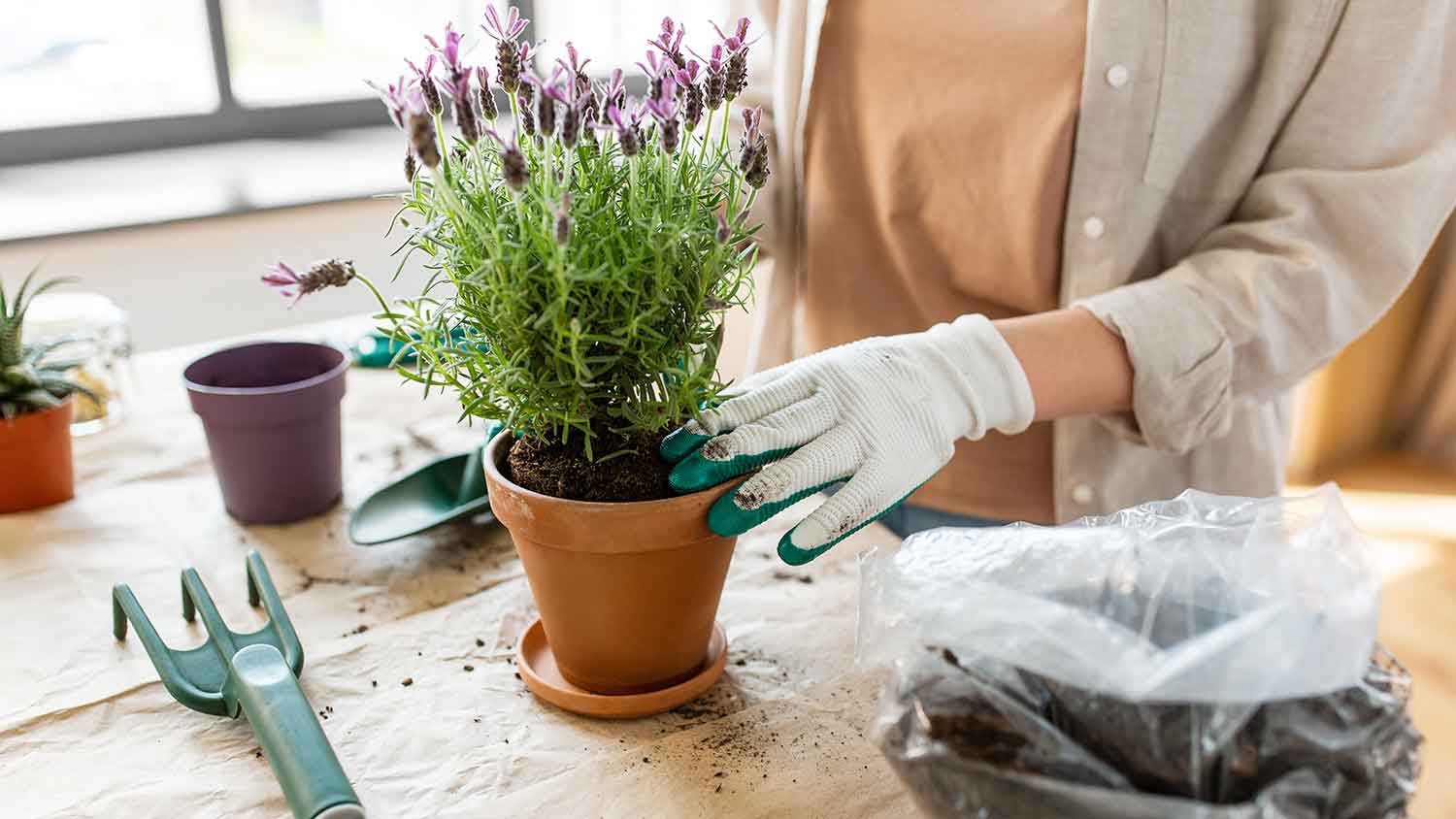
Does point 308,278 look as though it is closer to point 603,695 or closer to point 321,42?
point 603,695

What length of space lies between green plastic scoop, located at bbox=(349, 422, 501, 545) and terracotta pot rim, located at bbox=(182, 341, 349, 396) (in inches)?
4.3

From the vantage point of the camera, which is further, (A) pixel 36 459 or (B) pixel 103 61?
(B) pixel 103 61

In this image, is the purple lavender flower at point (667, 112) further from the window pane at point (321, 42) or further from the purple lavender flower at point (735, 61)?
the window pane at point (321, 42)

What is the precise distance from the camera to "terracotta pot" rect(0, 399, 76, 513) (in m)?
0.95

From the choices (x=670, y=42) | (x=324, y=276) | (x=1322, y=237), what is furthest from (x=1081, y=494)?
(x=324, y=276)

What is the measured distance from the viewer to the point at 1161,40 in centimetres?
88

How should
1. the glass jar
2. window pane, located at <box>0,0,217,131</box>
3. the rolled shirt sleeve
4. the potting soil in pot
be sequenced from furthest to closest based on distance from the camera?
window pane, located at <box>0,0,217,131</box>, the glass jar, the rolled shirt sleeve, the potting soil in pot

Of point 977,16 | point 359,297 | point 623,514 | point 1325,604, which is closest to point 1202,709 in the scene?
point 1325,604

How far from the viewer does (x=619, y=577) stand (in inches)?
25.3

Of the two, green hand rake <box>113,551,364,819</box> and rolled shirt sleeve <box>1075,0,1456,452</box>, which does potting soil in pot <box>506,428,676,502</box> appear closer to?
green hand rake <box>113,551,364,819</box>

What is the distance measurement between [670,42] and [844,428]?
259mm

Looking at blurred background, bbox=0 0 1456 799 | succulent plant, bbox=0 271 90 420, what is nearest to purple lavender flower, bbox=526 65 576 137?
succulent plant, bbox=0 271 90 420

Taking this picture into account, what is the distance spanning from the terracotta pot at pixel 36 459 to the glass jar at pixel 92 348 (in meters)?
0.10

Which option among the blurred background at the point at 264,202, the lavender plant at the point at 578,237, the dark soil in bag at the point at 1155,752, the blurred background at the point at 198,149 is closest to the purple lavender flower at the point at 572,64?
the lavender plant at the point at 578,237
